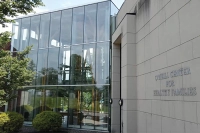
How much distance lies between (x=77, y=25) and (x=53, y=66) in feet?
14.7

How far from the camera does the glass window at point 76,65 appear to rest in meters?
16.5

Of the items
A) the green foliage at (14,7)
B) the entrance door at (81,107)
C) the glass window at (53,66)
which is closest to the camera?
the green foliage at (14,7)

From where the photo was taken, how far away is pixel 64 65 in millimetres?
17266

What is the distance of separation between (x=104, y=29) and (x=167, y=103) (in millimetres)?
11159

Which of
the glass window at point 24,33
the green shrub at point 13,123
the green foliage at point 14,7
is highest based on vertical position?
the glass window at point 24,33

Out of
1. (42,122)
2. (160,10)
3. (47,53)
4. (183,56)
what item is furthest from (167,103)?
(47,53)

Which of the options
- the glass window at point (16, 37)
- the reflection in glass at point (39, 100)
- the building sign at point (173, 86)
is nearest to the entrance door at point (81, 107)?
the reflection in glass at point (39, 100)

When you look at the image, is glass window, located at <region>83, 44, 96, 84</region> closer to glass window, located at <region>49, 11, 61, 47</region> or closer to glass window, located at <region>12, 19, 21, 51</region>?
glass window, located at <region>49, 11, 61, 47</region>

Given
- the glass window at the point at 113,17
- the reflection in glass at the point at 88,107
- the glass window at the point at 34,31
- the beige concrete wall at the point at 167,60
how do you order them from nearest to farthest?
the beige concrete wall at the point at 167,60 < the reflection in glass at the point at 88,107 < the glass window at the point at 113,17 < the glass window at the point at 34,31

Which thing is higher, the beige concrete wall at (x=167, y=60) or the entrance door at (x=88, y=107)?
the beige concrete wall at (x=167, y=60)

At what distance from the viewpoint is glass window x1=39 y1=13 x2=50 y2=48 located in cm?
1884

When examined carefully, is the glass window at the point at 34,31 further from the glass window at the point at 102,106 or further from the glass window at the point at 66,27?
the glass window at the point at 102,106

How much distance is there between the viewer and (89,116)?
15469 millimetres

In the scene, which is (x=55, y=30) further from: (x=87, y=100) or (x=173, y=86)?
(x=173, y=86)
